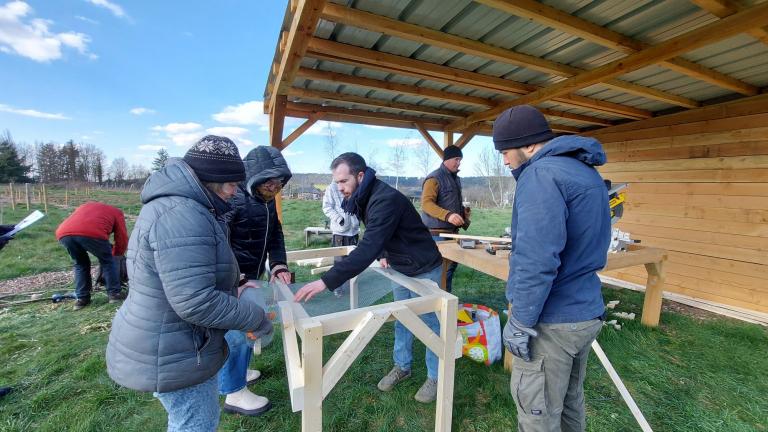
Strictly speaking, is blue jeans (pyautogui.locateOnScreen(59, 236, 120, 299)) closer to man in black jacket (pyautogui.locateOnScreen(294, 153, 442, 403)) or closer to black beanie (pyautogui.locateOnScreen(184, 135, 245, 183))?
man in black jacket (pyautogui.locateOnScreen(294, 153, 442, 403))

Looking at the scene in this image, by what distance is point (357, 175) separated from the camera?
85.2 inches

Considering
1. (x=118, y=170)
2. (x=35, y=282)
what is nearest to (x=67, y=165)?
(x=118, y=170)

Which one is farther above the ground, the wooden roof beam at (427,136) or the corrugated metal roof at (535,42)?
the corrugated metal roof at (535,42)

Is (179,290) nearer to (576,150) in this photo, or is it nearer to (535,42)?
(576,150)

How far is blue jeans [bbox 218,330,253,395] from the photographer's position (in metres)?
2.07

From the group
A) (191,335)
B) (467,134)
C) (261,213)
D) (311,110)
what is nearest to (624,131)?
(467,134)

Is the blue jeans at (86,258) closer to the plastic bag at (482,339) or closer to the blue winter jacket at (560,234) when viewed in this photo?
the plastic bag at (482,339)

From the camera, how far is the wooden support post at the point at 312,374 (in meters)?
1.39

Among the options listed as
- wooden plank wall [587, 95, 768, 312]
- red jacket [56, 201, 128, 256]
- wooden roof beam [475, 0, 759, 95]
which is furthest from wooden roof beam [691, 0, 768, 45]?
red jacket [56, 201, 128, 256]

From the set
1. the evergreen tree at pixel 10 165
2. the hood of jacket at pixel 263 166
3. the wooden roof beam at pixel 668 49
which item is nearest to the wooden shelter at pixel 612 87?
the wooden roof beam at pixel 668 49

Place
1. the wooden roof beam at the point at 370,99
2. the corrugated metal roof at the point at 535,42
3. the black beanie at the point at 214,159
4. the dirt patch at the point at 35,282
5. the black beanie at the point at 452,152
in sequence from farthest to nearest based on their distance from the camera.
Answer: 1. the dirt patch at the point at 35,282
2. the black beanie at the point at 452,152
3. the wooden roof beam at the point at 370,99
4. the corrugated metal roof at the point at 535,42
5. the black beanie at the point at 214,159

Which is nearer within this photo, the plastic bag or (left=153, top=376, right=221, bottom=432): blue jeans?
(left=153, top=376, right=221, bottom=432): blue jeans

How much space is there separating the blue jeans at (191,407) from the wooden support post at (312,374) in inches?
15.9

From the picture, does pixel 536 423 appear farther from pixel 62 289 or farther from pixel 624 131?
pixel 62 289
